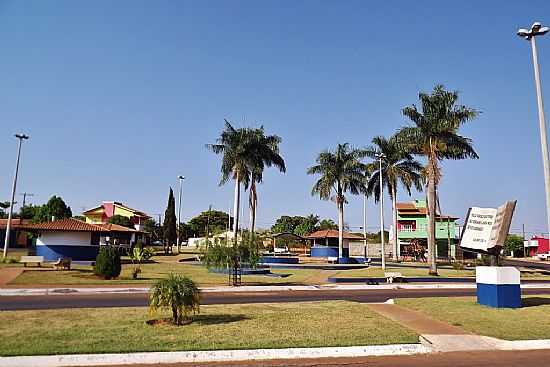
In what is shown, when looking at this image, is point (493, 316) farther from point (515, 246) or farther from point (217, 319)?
point (515, 246)

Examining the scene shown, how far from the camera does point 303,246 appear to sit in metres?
91.3

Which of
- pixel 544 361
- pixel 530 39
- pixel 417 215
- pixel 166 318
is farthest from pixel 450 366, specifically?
pixel 417 215

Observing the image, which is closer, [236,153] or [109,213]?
[236,153]

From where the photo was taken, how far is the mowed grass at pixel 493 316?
12.6m

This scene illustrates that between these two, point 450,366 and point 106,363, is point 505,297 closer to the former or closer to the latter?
point 450,366

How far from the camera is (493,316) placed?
50.0 ft

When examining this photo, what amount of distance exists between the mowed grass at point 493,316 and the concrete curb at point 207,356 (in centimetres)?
313

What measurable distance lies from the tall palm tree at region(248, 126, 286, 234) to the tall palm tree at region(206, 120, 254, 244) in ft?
1.54

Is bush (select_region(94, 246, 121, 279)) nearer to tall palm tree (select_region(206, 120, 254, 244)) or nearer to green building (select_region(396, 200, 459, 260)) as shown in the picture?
tall palm tree (select_region(206, 120, 254, 244))

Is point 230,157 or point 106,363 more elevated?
point 230,157

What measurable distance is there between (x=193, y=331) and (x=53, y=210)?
263 feet

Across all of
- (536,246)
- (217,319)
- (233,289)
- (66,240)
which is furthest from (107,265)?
(536,246)

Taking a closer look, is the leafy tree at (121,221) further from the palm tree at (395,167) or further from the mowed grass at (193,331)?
the mowed grass at (193,331)

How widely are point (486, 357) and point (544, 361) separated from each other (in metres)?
1.08
